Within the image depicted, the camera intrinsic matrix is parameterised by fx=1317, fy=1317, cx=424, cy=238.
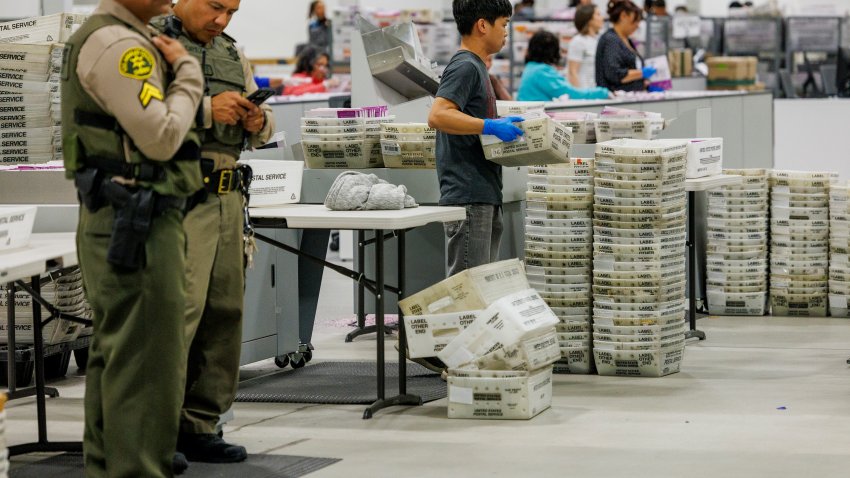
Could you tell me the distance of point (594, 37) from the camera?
34.8 ft

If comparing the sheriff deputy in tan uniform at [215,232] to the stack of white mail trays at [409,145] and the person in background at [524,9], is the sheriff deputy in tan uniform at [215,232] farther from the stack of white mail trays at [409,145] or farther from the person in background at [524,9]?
the person in background at [524,9]

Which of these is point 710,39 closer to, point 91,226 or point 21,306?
point 21,306

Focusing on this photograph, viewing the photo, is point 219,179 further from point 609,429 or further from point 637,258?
point 637,258

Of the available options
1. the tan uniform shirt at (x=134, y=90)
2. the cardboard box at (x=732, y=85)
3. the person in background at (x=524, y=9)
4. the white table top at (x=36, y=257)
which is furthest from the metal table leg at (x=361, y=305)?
the person in background at (x=524, y=9)

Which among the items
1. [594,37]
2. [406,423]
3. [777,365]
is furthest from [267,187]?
[594,37]

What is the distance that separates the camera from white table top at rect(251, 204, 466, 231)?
491 centimetres

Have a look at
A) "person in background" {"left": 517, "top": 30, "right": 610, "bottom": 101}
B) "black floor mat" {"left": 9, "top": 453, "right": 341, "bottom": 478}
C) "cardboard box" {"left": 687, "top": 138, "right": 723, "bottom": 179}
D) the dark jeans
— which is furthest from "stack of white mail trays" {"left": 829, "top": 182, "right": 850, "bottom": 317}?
"black floor mat" {"left": 9, "top": 453, "right": 341, "bottom": 478}

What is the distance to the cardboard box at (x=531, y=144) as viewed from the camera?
17.4 feet

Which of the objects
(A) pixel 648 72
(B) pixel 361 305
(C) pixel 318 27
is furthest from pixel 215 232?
(C) pixel 318 27

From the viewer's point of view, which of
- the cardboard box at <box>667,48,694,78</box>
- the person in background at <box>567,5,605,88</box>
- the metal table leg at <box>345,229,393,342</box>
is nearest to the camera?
the metal table leg at <box>345,229,393,342</box>

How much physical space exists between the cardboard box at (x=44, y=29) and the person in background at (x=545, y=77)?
4360 millimetres

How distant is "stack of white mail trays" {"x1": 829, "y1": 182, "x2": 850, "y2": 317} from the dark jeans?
2723 millimetres

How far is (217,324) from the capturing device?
429 centimetres

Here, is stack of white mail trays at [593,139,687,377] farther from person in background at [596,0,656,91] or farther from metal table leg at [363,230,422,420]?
person in background at [596,0,656,91]
